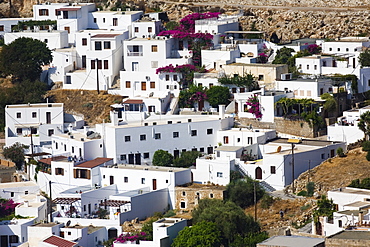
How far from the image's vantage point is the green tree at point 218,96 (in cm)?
7706

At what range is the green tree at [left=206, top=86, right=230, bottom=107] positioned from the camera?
77.1m

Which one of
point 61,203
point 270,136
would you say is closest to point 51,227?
point 61,203

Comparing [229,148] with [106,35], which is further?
[106,35]

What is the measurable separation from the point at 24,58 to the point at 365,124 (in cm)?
2542

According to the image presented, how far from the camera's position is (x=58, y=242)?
62219 mm

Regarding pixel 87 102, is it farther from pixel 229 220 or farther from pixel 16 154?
pixel 229 220

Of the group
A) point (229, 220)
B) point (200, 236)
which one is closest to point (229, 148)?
point (229, 220)

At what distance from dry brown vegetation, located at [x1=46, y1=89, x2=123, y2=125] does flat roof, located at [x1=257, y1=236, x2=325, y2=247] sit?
1150 inches

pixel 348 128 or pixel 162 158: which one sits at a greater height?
pixel 348 128

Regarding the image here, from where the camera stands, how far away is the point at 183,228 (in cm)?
6206

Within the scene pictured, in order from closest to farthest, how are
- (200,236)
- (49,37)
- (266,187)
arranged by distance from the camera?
(200,236)
(266,187)
(49,37)

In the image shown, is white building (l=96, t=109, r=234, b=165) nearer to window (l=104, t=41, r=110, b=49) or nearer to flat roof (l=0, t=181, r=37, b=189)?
flat roof (l=0, t=181, r=37, b=189)

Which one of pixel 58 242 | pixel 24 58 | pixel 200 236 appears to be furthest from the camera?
pixel 24 58

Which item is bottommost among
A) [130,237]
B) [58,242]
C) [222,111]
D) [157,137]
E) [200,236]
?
[58,242]
